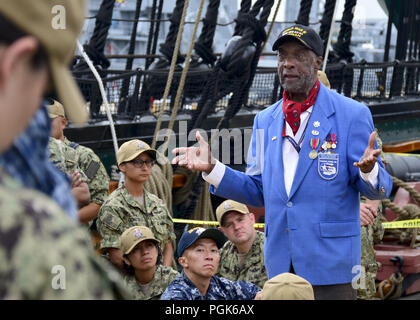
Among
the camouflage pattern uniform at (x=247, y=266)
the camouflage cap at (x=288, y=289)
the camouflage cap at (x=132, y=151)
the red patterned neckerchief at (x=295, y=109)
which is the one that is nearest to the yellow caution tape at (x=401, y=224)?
the camouflage pattern uniform at (x=247, y=266)

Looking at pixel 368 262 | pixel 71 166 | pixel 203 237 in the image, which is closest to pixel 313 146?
pixel 203 237

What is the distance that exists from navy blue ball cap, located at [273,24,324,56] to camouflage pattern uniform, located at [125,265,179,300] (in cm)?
172

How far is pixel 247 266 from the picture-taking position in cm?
481

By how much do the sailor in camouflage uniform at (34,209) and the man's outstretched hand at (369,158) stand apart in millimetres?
1939

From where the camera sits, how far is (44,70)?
79cm

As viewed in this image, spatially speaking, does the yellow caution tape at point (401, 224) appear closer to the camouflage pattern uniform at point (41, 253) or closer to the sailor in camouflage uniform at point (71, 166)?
the sailor in camouflage uniform at point (71, 166)

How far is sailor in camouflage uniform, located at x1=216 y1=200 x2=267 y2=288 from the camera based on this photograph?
481 centimetres

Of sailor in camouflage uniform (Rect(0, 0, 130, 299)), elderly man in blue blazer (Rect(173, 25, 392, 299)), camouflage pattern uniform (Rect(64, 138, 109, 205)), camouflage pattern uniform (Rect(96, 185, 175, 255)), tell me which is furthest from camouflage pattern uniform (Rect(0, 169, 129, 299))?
camouflage pattern uniform (Rect(64, 138, 109, 205))

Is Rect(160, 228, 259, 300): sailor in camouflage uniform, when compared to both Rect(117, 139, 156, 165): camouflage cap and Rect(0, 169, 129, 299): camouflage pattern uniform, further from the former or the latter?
Rect(0, 169, 129, 299): camouflage pattern uniform

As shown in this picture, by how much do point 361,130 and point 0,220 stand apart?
2.40 metres
